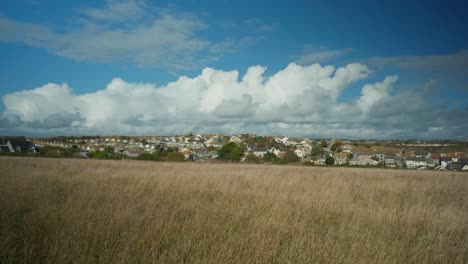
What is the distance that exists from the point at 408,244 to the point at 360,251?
48.6 inches

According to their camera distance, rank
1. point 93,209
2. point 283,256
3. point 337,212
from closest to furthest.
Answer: point 283,256 < point 93,209 < point 337,212

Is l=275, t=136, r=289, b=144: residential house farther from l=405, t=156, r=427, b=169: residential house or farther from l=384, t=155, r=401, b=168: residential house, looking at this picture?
l=405, t=156, r=427, b=169: residential house

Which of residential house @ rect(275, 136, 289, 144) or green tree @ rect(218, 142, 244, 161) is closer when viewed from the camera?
green tree @ rect(218, 142, 244, 161)

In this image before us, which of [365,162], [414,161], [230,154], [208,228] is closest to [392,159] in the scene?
[365,162]

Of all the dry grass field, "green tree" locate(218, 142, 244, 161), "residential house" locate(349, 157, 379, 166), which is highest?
the dry grass field

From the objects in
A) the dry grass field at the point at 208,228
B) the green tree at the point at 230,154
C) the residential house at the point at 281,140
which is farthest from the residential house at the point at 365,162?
the residential house at the point at 281,140

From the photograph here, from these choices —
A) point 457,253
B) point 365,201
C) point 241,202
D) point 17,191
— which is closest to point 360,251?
point 457,253

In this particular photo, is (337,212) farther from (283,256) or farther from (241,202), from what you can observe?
(283,256)

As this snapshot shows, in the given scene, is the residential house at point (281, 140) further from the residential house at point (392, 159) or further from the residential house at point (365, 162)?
the residential house at point (392, 159)

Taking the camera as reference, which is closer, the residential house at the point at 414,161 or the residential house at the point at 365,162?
the residential house at the point at 365,162

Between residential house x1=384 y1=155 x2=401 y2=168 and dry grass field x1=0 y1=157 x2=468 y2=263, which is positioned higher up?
dry grass field x1=0 y1=157 x2=468 y2=263

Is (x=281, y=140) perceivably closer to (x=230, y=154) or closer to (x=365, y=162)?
(x=365, y=162)

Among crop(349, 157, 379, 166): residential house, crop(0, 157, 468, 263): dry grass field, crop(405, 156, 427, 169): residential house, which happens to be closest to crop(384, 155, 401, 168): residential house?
crop(405, 156, 427, 169): residential house

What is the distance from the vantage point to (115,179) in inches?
363
